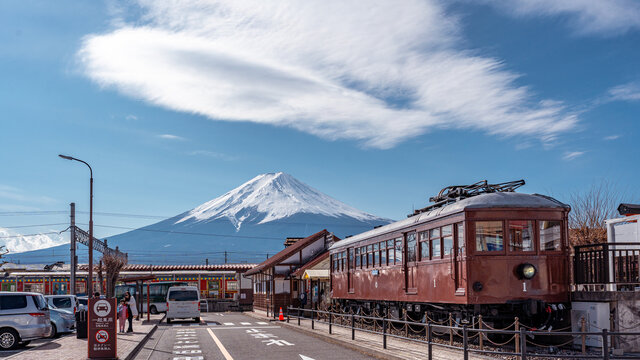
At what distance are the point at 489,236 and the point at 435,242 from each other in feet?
6.74

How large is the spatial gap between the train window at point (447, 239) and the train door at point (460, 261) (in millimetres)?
293

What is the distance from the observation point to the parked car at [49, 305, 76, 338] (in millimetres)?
25812

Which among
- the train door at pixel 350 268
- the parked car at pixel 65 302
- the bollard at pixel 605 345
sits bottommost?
A: the parked car at pixel 65 302

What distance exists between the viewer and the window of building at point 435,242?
19.0 metres

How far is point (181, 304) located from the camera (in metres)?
37.4

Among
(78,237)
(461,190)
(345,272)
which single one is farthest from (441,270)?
(78,237)

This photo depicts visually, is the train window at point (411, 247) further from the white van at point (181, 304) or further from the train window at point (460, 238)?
the white van at point (181, 304)

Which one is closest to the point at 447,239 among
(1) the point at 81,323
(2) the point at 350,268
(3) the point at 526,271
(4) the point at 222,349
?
(3) the point at 526,271

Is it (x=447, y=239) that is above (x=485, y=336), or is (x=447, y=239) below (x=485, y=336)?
above

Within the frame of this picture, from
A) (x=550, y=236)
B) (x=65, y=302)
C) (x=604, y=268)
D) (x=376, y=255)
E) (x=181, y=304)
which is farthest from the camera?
(x=181, y=304)

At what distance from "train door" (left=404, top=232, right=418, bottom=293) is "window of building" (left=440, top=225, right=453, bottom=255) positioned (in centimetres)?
195

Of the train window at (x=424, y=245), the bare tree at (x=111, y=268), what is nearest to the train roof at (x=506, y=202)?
the train window at (x=424, y=245)

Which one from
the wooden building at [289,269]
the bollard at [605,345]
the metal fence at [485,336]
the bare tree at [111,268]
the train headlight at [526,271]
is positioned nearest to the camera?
the bollard at [605,345]

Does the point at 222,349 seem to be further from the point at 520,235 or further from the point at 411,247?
the point at 520,235
